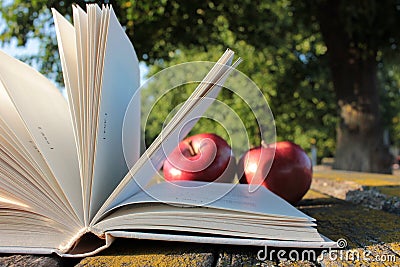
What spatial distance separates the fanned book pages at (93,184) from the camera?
0.65m

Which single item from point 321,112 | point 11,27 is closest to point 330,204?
point 11,27

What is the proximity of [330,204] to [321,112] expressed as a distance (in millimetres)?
7074

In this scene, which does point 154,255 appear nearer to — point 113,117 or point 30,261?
point 30,261

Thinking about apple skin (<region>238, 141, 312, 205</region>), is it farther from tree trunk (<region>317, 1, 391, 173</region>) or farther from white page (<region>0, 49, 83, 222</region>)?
tree trunk (<region>317, 1, 391, 173</region>)

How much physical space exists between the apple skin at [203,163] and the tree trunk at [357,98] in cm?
313

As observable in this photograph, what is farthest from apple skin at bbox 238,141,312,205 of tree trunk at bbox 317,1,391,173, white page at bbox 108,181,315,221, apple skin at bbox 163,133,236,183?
tree trunk at bbox 317,1,391,173

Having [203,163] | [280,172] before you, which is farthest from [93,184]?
[280,172]

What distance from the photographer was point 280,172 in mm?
1132

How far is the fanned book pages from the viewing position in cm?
65

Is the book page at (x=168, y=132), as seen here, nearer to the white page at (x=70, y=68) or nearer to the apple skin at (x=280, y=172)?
the white page at (x=70, y=68)

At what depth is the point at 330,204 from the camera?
114cm

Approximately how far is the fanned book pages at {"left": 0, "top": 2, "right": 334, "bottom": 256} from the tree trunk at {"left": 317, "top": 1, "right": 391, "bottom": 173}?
349 cm

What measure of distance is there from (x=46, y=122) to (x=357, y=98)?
3712 mm

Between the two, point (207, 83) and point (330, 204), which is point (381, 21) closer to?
point (330, 204)
